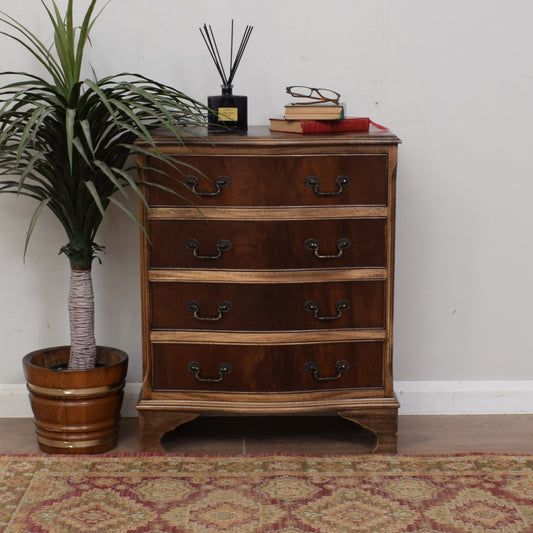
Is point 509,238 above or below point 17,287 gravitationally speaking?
above

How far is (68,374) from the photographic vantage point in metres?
2.37

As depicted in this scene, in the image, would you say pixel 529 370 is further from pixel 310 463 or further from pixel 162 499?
pixel 162 499

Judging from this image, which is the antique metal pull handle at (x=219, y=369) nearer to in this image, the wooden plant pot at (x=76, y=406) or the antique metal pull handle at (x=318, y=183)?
the wooden plant pot at (x=76, y=406)

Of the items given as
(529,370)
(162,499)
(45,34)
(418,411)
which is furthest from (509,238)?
(45,34)

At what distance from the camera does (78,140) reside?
2.18m

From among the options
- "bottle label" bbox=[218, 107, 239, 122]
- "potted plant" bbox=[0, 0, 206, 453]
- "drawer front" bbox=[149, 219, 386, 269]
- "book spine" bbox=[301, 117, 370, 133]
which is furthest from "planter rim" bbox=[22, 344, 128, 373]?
"book spine" bbox=[301, 117, 370, 133]

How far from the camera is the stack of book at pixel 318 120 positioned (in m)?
2.33

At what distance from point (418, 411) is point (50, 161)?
1.46m

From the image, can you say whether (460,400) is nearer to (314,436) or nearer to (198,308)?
(314,436)

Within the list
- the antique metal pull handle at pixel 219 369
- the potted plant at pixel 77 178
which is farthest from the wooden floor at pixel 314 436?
the antique metal pull handle at pixel 219 369

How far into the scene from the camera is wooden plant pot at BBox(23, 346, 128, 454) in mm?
2369

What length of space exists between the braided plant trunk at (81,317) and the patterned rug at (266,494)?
0.30 metres

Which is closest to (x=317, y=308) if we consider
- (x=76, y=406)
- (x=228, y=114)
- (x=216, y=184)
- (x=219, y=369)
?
(x=219, y=369)

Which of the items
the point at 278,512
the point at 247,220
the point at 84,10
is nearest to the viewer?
the point at 278,512
